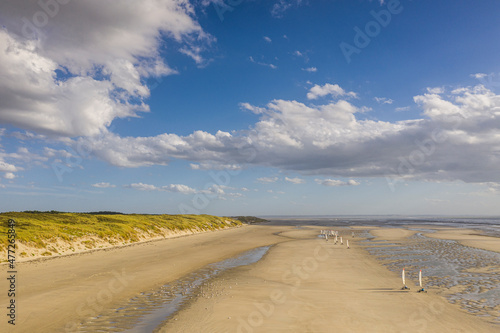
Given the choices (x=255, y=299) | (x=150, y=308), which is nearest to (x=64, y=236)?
(x=150, y=308)

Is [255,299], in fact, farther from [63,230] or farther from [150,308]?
[63,230]

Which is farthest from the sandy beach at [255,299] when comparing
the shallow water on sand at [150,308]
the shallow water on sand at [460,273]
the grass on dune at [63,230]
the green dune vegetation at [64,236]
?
the grass on dune at [63,230]

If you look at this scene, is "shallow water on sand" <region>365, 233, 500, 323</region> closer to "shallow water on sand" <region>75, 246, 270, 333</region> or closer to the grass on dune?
"shallow water on sand" <region>75, 246, 270, 333</region>

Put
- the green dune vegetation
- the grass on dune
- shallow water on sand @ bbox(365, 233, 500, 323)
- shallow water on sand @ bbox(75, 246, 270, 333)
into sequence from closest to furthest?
shallow water on sand @ bbox(75, 246, 270, 333), shallow water on sand @ bbox(365, 233, 500, 323), the green dune vegetation, the grass on dune

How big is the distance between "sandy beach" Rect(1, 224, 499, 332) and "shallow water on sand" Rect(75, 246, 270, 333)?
11.5 inches

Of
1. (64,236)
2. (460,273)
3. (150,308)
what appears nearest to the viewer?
(150,308)

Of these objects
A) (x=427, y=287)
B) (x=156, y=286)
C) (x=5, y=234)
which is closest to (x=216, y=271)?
(x=156, y=286)

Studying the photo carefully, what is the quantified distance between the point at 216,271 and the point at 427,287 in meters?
15.7

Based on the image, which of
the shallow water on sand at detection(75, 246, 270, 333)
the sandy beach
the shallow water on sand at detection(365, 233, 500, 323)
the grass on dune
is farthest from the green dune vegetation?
the shallow water on sand at detection(365, 233, 500, 323)

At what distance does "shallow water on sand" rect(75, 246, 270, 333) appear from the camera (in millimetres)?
12531

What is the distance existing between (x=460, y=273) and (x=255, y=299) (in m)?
18.1

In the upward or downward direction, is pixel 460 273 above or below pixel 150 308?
below

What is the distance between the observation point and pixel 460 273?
23.3 metres

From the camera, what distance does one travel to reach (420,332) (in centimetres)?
1192
